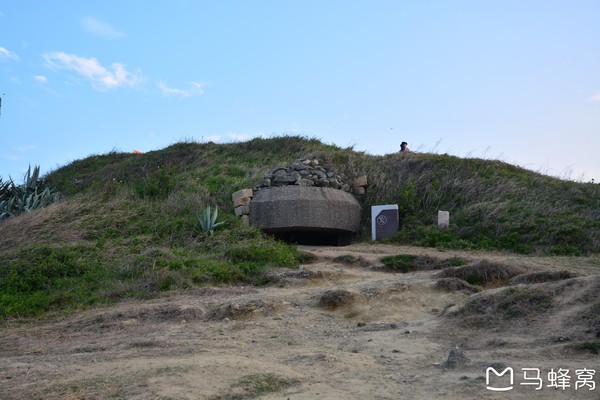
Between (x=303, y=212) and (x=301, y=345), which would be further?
(x=303, y=212)

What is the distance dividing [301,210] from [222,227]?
1.54 metres

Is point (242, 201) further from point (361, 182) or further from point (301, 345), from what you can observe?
point (301, 345)

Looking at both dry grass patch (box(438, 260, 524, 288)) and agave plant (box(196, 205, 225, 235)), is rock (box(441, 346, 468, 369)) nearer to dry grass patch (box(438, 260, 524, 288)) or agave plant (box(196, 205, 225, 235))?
dry grass patch (box(438, 260, 524, 288))

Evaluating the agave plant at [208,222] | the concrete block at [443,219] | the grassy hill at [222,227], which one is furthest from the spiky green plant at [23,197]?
the concrete block at [443,219]

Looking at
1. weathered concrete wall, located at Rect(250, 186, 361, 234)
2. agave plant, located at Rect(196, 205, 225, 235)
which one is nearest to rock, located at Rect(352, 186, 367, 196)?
weathered concrete wall, located at Rect(250, 186, 361, 234)

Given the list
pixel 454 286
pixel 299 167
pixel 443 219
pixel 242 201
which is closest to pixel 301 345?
pixel 454 286

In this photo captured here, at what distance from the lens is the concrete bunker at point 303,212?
12656 mm

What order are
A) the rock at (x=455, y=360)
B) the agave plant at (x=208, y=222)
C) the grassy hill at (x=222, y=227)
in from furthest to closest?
the agave plant at (x=208, y=222), the grassy hill at (x=222, y=227), the rock at (x=455, y=360)

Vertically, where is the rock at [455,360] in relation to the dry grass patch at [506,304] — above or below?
below

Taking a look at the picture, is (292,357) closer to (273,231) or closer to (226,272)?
(226,272)

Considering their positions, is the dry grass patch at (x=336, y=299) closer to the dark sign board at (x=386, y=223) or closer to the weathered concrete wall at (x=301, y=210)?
the weathered concrete wall at (x=301, y=210)

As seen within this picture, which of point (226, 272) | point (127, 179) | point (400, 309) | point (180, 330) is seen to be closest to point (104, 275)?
point (226, 272)

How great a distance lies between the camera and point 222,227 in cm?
1233

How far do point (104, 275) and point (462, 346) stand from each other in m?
6.02
